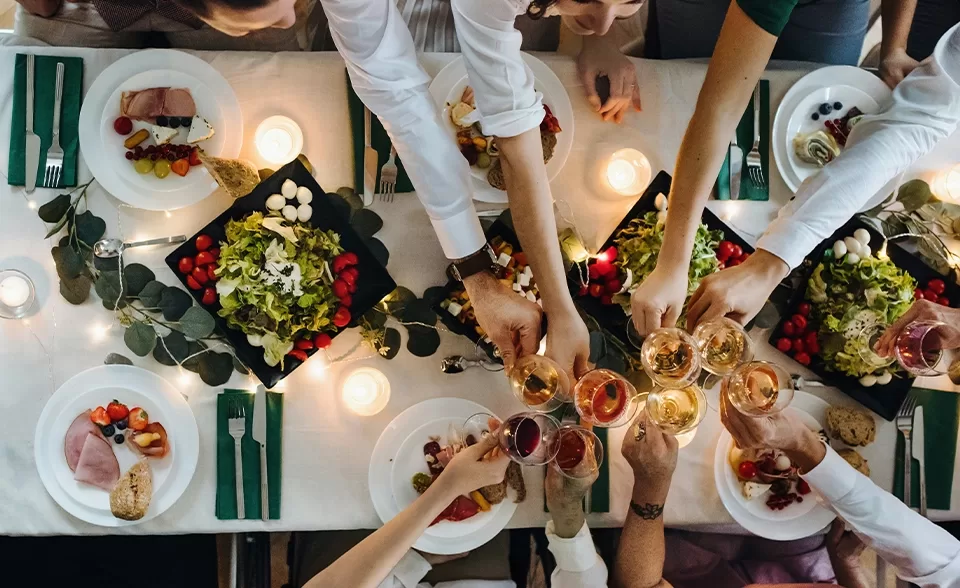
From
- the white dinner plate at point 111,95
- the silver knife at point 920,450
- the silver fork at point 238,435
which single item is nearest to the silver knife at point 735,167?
the silver knife at point 920,450

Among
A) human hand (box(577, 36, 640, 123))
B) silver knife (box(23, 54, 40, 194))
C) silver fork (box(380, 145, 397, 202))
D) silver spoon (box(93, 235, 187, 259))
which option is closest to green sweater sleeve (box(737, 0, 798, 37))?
human hand (box(577, 36, 640, 123))

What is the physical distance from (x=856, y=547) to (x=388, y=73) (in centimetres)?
167

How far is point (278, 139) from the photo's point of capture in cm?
154

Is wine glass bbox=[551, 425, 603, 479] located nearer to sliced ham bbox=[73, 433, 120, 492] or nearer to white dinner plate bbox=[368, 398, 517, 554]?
white dinner plate bbox=[368, 398, 517, 554]

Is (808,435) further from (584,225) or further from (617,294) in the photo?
(584,225)

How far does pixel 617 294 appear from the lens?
4.82ft

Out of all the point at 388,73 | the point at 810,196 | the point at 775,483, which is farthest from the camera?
the point at 775,483

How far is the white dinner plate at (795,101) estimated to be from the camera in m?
1.60

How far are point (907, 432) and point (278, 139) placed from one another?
1683mm

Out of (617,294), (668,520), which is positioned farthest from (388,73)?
(668,520)

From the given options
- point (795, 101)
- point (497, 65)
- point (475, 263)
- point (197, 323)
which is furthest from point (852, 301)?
point (197, 323)

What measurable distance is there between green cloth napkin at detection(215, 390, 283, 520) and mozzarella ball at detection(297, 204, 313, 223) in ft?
1.36

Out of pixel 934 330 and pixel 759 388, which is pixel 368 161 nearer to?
pixel 759 388

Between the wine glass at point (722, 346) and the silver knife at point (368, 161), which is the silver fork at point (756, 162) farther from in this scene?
the silver knife at point (368, 161)
